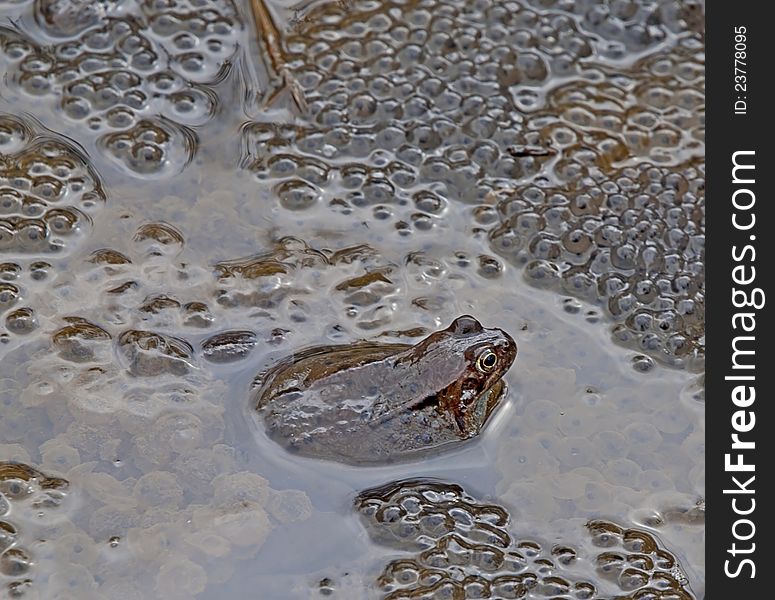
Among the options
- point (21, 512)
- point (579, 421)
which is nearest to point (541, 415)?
point (579, 421)

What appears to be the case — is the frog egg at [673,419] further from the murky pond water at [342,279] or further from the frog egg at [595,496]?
the frog egg at [595,496]

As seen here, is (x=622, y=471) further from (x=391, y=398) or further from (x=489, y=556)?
(x=391, y=398)

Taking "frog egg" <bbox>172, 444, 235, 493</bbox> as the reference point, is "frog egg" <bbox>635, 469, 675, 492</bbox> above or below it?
below

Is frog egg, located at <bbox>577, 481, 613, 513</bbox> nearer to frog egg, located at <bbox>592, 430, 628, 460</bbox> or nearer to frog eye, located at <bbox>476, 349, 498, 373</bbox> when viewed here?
frog egg, located at <bbox>592, 430, 628, 460</bbox>

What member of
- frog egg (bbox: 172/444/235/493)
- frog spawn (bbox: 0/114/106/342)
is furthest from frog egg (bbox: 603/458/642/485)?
frog spawn (bbox: 0/114/106/342)
